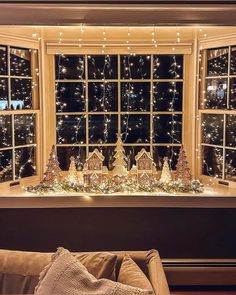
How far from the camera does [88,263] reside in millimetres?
2164

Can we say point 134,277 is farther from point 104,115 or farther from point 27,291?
point 104,115

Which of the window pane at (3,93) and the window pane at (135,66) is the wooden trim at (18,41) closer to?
the window pane at (3,93)

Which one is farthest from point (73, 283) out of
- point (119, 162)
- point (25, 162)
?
point (25, 162)

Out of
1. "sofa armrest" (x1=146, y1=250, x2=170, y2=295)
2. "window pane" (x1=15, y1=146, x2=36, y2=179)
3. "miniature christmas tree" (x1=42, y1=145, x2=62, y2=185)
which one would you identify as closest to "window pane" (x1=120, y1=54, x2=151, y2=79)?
"miniature christmas tree" (x1=42, y1=145, x2=62, y2=185)

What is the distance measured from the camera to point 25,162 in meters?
4.28

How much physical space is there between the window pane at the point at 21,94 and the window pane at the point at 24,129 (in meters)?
0.10

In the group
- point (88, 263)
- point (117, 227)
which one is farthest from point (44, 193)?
point (88, 263)

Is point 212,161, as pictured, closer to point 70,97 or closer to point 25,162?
point 70,97

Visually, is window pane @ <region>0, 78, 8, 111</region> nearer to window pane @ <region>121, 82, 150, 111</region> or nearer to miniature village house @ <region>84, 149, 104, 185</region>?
miniature village house @ <region>84, 149, 104, 185</region>

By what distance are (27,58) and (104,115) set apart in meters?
0.91

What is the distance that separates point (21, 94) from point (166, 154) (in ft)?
5.01

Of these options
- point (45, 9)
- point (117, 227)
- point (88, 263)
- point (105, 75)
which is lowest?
point (117, 227)

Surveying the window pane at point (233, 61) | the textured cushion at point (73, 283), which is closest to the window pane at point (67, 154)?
the window pane at point (233, 61)

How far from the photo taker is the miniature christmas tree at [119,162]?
423cm
